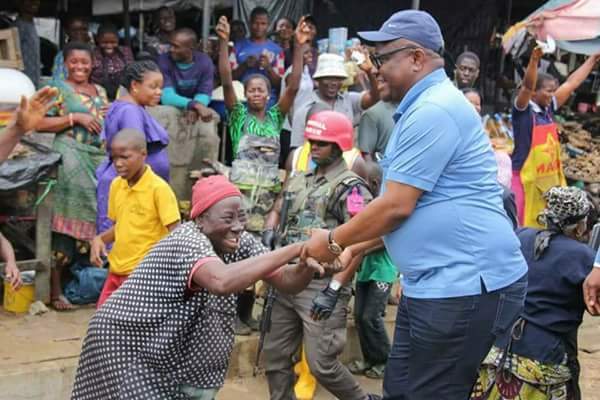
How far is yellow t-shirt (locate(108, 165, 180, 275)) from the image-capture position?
4.87m

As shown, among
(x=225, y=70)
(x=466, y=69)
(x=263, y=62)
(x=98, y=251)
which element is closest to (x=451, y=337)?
(x=98, y=251)

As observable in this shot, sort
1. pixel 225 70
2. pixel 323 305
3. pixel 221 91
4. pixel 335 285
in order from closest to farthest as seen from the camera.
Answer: pixel 323 305
pixel 335 285
pixel 225 70
pixel 221 91

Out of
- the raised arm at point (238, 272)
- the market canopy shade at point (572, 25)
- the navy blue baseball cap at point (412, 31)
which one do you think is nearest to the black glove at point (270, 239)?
the raised arm at point (238, 272)

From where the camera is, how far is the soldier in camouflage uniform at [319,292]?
4785 mm

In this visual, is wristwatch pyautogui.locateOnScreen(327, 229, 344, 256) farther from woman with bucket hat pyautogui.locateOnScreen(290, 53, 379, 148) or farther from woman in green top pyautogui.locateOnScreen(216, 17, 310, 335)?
woman with bucket hat pyautogui.locateOnScreen(290, 53, 379, 148)

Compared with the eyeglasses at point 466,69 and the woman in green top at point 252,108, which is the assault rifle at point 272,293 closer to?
the woman in green top at point 252,108

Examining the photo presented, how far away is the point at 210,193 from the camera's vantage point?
3529mm

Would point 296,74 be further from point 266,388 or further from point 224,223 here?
point 224,223

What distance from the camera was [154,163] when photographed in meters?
5.82

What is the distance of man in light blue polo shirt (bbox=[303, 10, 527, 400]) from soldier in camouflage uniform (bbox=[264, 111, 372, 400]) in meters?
1.33

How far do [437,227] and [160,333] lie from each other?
3.81 ft

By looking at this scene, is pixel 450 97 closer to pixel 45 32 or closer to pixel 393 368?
pixel 393 368

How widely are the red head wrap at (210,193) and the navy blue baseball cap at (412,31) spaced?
32.7 inches

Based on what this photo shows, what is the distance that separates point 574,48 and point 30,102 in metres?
6.95
